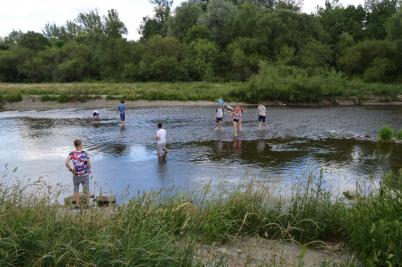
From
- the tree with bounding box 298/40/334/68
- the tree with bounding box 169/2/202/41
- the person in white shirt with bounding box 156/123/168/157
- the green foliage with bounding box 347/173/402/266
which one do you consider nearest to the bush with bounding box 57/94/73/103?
the person in white shirt with bounding box 156/123/168/157

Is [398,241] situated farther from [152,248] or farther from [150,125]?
[150,125]

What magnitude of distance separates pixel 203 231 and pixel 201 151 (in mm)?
13754

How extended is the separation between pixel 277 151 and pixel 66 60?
76.1 meters

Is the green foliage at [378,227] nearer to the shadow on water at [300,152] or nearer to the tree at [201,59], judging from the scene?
the shadow on water at [300,152]

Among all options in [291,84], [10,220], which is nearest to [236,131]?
[10,220]

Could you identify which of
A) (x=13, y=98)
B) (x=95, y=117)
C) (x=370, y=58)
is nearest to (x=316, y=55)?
(x=370, y=58)

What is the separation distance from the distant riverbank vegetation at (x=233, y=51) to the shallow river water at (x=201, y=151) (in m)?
28.8

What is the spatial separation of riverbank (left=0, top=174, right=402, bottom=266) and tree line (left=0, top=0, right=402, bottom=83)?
60.8 meters

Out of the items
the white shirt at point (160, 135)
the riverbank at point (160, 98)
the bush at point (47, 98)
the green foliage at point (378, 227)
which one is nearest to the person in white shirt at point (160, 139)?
the white shirt at point (160, 135)

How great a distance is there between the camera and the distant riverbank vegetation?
73750 mm

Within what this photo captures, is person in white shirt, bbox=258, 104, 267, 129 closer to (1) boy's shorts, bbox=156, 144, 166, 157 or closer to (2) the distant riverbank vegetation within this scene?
(1) boy's shorts, bbox=156, 144, 166, 157

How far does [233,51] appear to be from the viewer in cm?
8406

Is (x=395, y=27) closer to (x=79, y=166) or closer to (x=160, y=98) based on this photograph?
(x=160, y=98)

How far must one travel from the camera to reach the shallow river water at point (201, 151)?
54.7 ft
